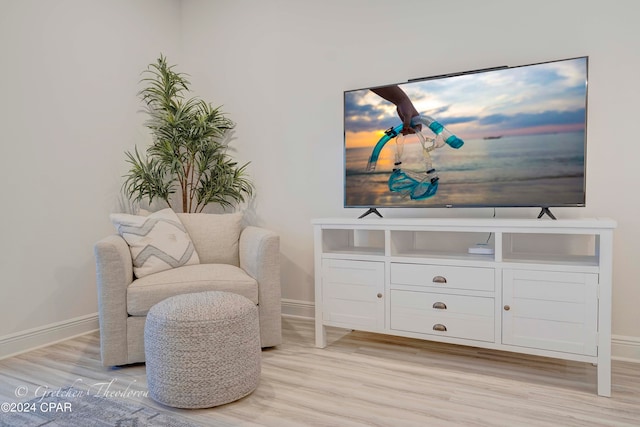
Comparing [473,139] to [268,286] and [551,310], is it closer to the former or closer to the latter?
[551,310]

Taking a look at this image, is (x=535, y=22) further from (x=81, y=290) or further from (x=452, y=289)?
(x=81, y=290)

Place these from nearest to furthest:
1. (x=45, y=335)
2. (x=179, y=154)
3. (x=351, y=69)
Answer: (x=45, y=335), (x=351, y=69), (x=179, y=154)

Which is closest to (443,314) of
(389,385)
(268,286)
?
(389,385)

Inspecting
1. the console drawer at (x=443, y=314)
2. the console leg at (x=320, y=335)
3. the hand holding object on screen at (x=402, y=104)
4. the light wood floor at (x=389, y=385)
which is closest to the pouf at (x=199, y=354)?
the light wood floor at (x=389, y=385)

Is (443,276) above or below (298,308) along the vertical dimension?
above

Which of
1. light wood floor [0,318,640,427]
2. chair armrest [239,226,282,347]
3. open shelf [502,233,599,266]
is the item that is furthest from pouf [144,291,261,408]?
open shelf [502,233,599,266]

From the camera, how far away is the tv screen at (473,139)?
2146mm

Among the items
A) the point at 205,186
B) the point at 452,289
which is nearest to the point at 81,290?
the point at 205,186

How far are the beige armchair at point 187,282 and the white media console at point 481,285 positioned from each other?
0.32 m

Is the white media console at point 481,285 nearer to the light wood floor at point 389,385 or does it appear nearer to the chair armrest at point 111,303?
the light wood floor at point 389,385

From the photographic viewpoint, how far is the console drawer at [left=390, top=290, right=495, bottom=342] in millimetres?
2119

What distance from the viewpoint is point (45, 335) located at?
2645 millimetres

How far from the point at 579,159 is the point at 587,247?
0.56m

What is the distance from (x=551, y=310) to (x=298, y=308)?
1.81 m
